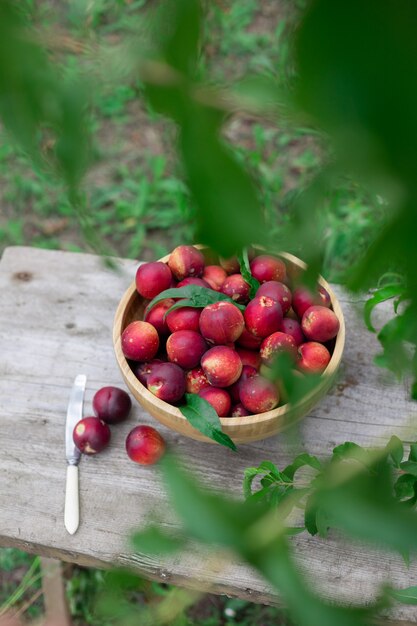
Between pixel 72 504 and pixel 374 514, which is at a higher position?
pixel 374 514

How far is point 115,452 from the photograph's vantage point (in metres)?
1.37

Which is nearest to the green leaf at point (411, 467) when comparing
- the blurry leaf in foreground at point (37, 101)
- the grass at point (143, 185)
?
the blurry leaf in foreground at point (37, 101)

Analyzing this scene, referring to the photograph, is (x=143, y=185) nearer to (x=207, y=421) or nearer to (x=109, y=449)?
(x=109, y=449)

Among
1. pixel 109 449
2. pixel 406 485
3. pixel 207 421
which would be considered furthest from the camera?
pixel 109 449

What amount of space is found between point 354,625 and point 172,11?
0.24 m

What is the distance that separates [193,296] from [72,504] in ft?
1.59

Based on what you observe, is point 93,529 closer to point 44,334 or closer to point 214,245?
point 44,334

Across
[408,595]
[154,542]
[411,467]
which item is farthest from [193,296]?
[154,542]

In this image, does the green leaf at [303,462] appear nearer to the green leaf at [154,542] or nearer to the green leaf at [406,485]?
the green leaf at [406,485]

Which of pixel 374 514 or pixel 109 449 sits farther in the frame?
pixel 109 449

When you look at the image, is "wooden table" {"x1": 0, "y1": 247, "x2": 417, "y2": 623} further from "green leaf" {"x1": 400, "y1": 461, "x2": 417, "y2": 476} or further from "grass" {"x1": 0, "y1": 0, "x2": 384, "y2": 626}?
"grass" {"x1": 0, "y1": 0, "x2": 384, "y2": 626}

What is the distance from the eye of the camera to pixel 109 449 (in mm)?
1372

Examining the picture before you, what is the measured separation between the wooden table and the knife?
0.07 feet

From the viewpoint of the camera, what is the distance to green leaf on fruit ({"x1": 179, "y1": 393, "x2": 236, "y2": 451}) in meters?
1.12
